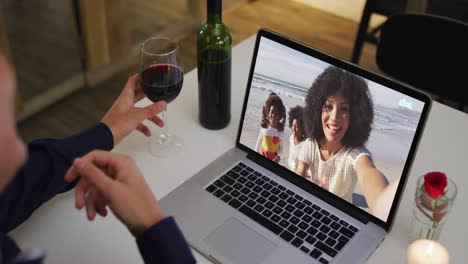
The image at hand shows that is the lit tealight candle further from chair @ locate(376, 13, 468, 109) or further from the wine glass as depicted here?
chair @ locate(376, 13, 468, 109)

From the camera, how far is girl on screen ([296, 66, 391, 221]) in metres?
1.00

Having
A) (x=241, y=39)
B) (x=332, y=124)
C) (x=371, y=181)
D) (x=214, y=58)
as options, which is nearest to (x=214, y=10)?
(x=214, y=58)

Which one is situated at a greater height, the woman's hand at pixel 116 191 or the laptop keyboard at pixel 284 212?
the woman's hand at pixel 116 191

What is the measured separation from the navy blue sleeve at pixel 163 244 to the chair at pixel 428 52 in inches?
46.8

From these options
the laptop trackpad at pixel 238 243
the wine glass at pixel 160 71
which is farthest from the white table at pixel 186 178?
the wine glass at pixel 160 71

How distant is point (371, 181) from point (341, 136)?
0.33 ft

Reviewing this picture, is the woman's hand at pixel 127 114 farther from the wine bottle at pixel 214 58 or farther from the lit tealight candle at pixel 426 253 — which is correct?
the lit tealight candle at pixel 426 253

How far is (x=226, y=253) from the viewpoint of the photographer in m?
0.96

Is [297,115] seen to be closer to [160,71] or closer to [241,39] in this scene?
[160,71]

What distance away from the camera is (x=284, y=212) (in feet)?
3.40

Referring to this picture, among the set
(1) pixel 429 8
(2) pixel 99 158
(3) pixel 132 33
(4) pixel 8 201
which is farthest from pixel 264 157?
(3) pixel 132 33

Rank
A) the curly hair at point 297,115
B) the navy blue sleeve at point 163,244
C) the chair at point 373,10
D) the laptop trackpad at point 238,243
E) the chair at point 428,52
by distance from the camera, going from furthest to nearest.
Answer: the chair at point 373,10, the chair at point 428,52, the curly hair at point 297,115, the laptop trackpad at point 238,243, the navy blue sleeve at point 163,244

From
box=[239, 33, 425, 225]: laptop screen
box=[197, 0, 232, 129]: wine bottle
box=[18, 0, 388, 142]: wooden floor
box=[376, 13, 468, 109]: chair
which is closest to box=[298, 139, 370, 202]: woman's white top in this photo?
box=[239, 33, 425, 225]: laptop screen

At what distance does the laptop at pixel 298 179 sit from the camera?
963 millimetres
